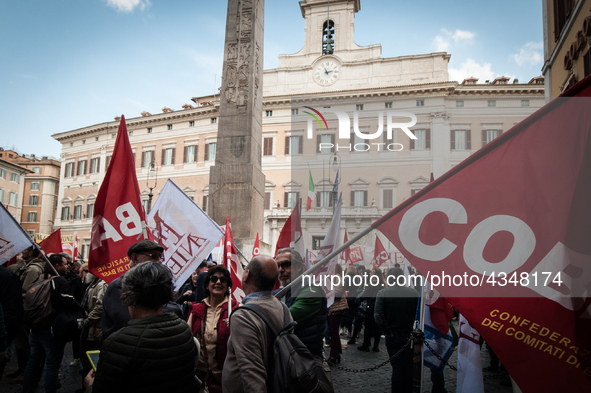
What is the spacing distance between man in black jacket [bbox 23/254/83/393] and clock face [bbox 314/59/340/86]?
31.4 meters

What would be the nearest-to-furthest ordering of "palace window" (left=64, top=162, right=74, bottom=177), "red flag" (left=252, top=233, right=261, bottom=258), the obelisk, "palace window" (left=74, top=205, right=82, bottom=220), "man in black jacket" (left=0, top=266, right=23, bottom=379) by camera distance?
"man in black jacket" (left=0, top=266, right=23, bottom=379), "red flag" (left=252, top=233, right=261, bottom=258), the obelisk, "palace window" (left=74, top=205, right=82, bottom=220), "palace window" (left=64, top=162, right=74, bottom=177)

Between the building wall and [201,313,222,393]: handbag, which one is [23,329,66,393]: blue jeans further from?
the building wall

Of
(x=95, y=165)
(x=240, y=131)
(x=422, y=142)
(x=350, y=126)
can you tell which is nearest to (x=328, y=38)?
(x=350, y=126)

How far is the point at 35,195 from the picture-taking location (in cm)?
4700

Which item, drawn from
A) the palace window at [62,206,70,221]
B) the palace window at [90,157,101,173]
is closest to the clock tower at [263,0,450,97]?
the palace window at [90,157,101,173]

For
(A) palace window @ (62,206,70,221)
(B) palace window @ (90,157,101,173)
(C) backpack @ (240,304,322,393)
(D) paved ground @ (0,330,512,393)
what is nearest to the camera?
(C) backpack @ (240,304,322,393)

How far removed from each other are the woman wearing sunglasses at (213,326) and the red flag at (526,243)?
165 centimetres

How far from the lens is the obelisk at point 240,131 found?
830 centimetres

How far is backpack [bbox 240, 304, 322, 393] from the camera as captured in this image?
1.77 m

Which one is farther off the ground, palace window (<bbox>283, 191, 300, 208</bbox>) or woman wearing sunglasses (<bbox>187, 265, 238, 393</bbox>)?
palace window (<bbox>283, 191, 300, 208</bbox>)

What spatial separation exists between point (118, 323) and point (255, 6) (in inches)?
320

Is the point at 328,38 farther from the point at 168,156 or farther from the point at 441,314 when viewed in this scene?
the point at 441,314

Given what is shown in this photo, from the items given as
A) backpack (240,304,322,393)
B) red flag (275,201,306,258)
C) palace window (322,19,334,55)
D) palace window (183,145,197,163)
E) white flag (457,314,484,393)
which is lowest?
white flag (457,314,484,393)

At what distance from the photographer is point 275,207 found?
101 ft
